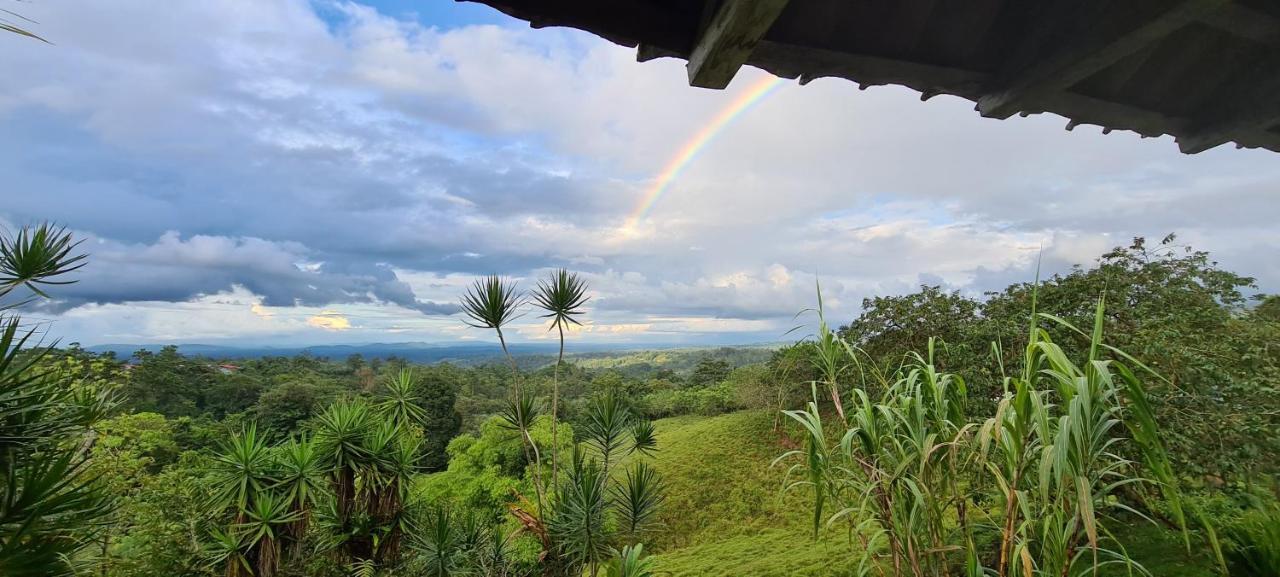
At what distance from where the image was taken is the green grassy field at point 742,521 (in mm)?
3287

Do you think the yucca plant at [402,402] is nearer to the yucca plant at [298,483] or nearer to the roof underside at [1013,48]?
the yucca plant at [298,483]

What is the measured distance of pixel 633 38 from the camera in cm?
139

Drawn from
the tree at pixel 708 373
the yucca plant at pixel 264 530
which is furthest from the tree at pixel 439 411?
the yucca plant at pixel 264 530

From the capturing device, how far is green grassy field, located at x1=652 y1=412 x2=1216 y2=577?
329cm

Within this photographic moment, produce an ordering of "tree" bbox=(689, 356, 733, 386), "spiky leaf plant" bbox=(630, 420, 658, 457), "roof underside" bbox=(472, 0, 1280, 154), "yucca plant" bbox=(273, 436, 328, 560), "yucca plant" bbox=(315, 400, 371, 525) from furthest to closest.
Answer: "tree" bbox=(689, 356, 733, 386) < "spiky leaf plant" bbox=(630, 420, 658, 457) < "yucca plant" bbox=(315, 400, 371, 525) < "yucca plant" bbox=(273, 436, 328, 560) < "roof underside" bbox=(472, 0, 1280, 154)

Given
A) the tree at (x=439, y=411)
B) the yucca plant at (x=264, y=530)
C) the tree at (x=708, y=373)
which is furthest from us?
the tree at (x=708, y=373)

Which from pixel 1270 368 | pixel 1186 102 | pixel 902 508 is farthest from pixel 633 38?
pixel 1270 368

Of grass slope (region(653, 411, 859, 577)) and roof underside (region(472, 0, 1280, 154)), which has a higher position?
roof underside (region(472, 0, 1280, 154))

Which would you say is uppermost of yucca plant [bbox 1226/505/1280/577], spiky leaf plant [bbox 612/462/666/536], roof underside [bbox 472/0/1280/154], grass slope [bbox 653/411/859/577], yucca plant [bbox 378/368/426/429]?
roof underside [bbox 472/0/1280/154]

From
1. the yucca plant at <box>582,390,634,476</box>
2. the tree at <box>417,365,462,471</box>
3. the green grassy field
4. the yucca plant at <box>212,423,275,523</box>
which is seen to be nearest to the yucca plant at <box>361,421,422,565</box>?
the yucca plant at <box>212,423,275,523</box>

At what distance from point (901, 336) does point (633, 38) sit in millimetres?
5242

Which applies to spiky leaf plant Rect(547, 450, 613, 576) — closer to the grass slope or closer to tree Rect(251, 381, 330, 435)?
the grass slope

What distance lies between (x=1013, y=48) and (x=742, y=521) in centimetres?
892

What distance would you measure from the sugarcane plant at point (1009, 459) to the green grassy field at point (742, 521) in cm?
112
